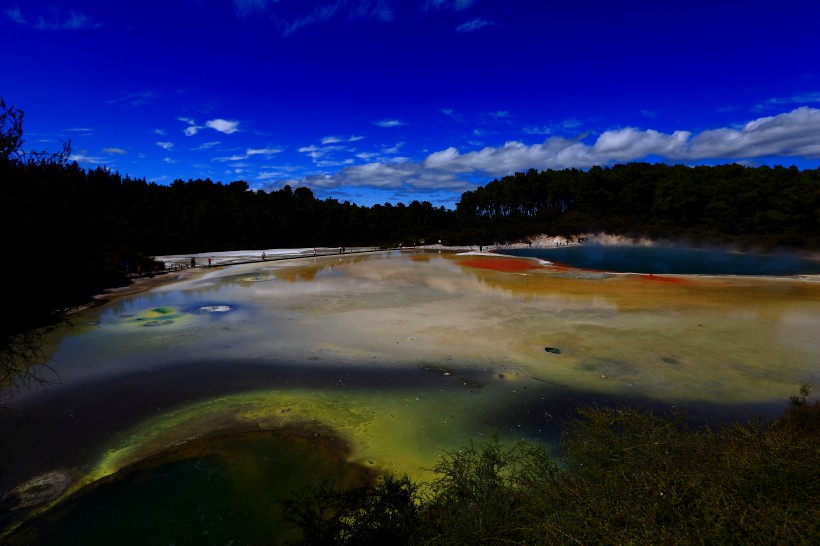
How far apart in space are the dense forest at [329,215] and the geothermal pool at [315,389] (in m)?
3.81

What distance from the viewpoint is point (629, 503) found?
4320 mm

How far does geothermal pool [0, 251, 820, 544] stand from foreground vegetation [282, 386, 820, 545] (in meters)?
2.44

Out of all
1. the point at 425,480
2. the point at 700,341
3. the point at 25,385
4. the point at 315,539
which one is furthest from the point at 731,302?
the point at 25,385

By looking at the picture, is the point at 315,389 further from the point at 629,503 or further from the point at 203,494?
the point at 629,503

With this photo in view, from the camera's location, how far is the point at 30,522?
7031mm

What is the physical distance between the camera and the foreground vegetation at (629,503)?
372 cm

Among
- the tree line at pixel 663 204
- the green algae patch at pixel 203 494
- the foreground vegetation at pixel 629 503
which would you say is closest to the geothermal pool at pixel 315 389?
the green algae patch at pixel 203 494

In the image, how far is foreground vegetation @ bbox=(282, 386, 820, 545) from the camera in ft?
12.2

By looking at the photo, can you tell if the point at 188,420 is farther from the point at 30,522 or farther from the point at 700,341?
the point at 700,341

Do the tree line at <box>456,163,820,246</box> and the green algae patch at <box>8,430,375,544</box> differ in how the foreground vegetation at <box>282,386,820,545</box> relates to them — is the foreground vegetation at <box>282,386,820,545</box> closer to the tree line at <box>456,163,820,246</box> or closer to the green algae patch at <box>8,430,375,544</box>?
the green algae patch at <box>8,430,375,544</box>

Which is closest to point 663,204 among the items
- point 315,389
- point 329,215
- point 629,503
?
point 329,215

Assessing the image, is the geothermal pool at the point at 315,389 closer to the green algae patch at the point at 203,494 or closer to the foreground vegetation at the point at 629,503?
the green algae patch at the point at 203,494

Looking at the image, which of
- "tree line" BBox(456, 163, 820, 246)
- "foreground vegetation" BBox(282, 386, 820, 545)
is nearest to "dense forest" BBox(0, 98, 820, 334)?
"tree line" BBox(456, 163, 820, 246)

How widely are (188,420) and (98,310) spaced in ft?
65.1
